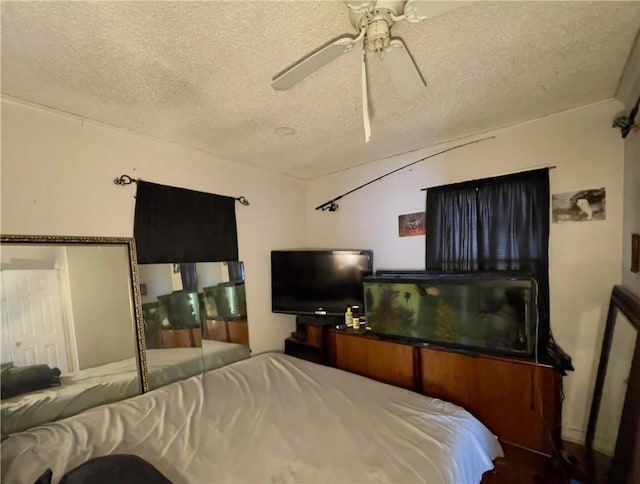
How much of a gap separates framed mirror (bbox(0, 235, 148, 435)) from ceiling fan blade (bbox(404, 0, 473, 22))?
86.0 inches

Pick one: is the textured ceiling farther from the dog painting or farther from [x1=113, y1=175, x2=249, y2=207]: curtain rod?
the dog painting

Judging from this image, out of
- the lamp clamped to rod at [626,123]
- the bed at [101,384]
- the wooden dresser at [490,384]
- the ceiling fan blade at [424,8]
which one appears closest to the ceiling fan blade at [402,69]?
the ceiling fan blade at [424,8]

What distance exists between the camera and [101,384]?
189cm

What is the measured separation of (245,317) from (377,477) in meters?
1.93

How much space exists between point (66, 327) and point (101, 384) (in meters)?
0.45

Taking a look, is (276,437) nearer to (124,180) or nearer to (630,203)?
(124,180)

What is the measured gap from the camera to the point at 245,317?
281 cm

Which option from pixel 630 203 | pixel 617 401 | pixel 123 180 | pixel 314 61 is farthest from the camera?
pixel 123 180

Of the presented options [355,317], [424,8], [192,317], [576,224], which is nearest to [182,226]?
[192,317]

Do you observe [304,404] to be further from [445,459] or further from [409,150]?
[409,150]

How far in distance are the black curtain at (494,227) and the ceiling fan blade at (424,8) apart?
66.4 inches

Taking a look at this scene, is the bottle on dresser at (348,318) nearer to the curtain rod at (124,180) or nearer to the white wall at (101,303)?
the white wall at (101,303)

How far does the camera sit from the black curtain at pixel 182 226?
7.12ft

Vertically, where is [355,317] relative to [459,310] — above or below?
below
